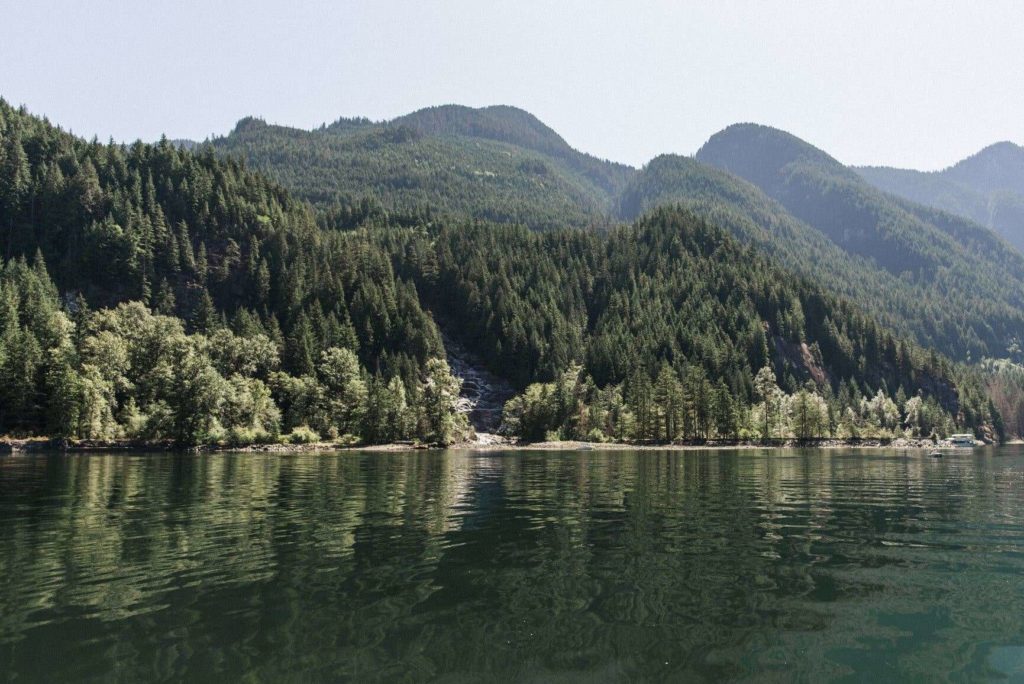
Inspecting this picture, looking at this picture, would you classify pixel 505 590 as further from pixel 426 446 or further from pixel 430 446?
pixel 430 446

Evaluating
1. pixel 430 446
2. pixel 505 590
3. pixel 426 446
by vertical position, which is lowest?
pixel 430 446

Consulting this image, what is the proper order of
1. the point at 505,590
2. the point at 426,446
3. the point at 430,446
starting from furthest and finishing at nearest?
1. the point at 430,446
2. the point at 426,446
3. the point at 505,590

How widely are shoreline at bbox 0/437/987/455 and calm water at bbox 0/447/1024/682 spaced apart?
88271 mm

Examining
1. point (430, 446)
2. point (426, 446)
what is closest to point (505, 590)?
point (426, 446)

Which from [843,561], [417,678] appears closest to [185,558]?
[417,678]

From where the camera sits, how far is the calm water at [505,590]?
15367 mm

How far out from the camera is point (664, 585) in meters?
22.0

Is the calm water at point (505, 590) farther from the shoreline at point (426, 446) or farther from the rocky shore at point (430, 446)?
the rocky shore at point (430, 446)

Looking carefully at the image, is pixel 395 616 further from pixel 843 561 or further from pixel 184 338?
Answer: pixel 184 338

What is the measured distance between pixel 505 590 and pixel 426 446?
455 feet

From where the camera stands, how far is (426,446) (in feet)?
518

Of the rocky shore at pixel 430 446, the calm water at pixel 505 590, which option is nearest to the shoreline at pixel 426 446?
the rocky shore at pixel 430 446

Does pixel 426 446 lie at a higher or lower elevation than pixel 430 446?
higher

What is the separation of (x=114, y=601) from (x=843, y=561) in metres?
25.7
